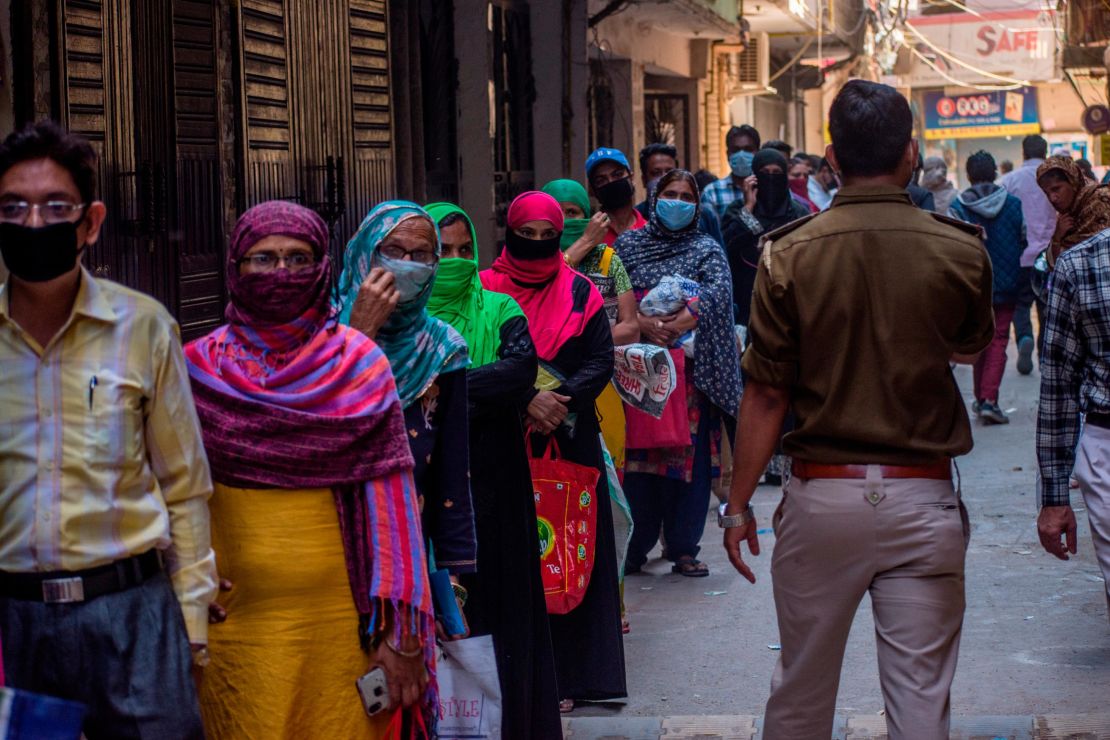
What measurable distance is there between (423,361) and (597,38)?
1067 cm

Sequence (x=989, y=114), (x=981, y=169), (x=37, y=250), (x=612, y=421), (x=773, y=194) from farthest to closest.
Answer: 1. (x=989, y=114)
2. (x=981, y=169)
3. (x=773, y=194)
4. (x=612, y=421)
5. (x=37, y=250)

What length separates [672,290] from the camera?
7.14 metres

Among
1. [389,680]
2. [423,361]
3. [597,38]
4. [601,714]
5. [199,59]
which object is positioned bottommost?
[601,714]

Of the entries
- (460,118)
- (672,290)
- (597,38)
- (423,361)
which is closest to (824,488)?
(423,361)

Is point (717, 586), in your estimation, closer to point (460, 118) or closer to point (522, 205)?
point (522, 205)

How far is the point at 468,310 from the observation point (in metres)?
4.78

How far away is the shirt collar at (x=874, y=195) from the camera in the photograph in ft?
12.3

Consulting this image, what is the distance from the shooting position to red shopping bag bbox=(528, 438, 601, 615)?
5371mm

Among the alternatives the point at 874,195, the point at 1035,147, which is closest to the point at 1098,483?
the point at 874,195

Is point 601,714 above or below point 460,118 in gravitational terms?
below

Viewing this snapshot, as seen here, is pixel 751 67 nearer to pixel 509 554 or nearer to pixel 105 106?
pixel 105 106

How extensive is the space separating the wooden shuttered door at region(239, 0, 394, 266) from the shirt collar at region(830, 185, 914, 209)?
342cm

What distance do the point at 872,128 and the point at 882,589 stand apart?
41.2 inches

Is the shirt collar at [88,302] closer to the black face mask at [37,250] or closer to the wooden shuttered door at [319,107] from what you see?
the black face mask at [37,250]
